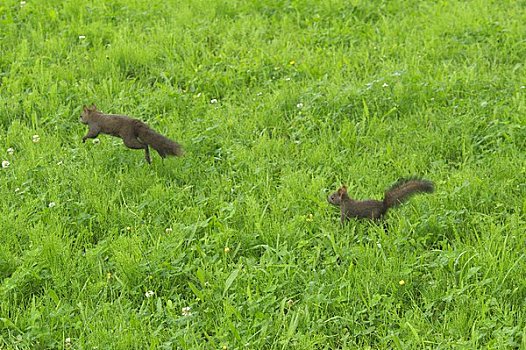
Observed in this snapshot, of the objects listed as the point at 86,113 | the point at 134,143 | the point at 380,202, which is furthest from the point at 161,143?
the point at 380,202

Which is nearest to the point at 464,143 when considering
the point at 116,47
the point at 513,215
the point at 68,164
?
the point at 513,215

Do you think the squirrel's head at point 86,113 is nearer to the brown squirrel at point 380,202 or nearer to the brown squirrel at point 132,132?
the brown squirrel at point 132,132

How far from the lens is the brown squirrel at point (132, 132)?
214 inches

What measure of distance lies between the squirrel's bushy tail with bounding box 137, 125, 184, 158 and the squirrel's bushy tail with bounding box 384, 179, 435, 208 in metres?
A: 1.48

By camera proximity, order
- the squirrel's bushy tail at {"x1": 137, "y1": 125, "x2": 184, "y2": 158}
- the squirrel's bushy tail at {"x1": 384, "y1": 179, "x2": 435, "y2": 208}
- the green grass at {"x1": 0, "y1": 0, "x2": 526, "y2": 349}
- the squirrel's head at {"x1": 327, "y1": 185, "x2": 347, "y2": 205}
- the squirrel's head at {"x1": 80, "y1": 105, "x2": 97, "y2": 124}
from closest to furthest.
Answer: the green grass at {"x1": 0, "y1": 0, "x2": 526, "y2": 349} → the squirrel's bushy tail at {"x1": 384, "y1": 179, "x2": 435, "y2": 208} → the squirrel's head at {"x1": 327, "y1": 185, "x2": 347, "y2": 205} → the squirrel's bushy tail at {"x1": 137, "y1": 125, "x2": 184, "y2": 158} → the squirrel's head at {"x1": 80, "y1": 105, "x2": 97, "y2": 124}

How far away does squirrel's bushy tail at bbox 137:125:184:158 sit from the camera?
541cm

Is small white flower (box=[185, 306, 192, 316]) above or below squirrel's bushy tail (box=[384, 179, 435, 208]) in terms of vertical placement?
below

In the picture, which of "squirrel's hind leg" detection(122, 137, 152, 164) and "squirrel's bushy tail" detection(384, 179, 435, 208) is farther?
"squirrel's hind leg" detection(122, 137, 152, 164)

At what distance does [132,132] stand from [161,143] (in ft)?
0.79

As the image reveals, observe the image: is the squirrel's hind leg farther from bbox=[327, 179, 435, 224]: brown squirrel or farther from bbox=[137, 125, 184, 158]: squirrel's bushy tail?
bbox=[327, 179, 435, 224]: brown squirrel

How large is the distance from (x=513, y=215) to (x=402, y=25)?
3.31 metres

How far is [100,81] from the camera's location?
6.94m

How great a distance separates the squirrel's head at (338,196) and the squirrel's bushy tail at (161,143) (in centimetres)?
111

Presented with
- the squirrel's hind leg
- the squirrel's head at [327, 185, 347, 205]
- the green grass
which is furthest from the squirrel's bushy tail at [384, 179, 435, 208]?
the squirrel's hind leg
